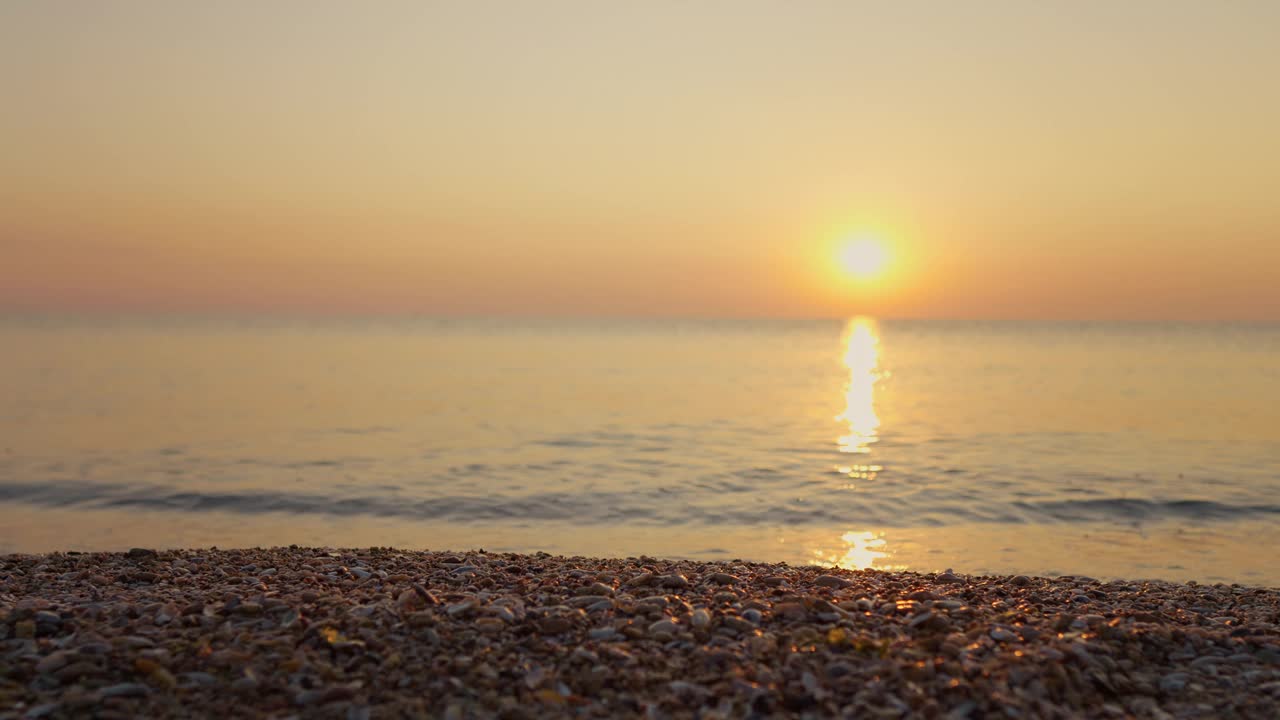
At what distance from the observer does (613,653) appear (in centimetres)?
575

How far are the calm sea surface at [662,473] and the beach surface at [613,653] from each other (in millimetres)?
6985

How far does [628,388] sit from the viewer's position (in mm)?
49500

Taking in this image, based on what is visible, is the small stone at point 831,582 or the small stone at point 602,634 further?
the small stone at point 831,582

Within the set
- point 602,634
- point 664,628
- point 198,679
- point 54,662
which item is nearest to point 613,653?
point 602,634

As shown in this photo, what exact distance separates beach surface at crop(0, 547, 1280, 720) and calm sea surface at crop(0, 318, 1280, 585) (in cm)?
699

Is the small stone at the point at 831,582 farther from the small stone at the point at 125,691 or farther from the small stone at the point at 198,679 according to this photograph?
the small stone at the point at 125,691

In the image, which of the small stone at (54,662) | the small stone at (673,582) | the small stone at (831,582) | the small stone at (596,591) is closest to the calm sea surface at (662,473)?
the small stone at (831,582)

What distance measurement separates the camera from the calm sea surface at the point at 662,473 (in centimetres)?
1518

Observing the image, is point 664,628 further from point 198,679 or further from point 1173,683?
point 1173,683

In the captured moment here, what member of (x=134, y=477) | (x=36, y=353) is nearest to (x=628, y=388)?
(x=134, y=477)

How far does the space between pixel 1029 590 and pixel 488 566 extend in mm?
5717

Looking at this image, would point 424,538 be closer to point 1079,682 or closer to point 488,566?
point 488,566

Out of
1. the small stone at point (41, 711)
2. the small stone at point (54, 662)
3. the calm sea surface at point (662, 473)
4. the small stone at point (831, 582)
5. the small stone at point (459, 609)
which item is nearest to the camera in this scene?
the small stone at point (41, 711)

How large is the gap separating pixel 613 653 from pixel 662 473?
16.3 metres
